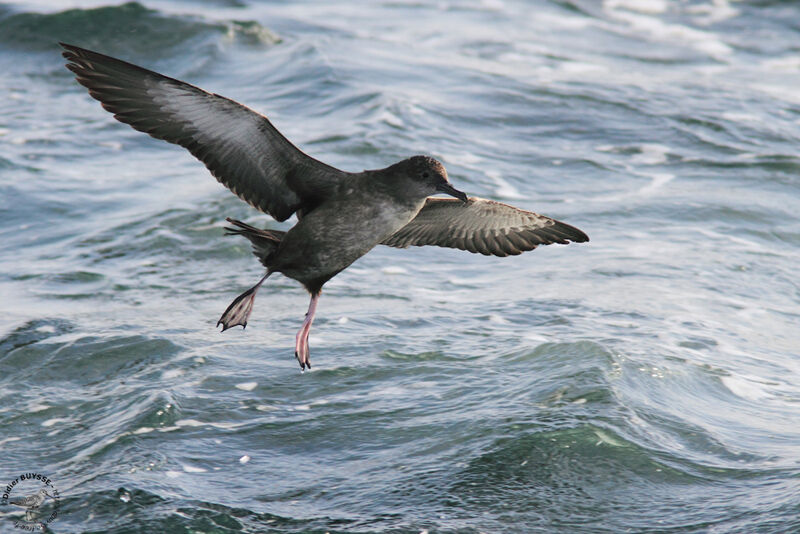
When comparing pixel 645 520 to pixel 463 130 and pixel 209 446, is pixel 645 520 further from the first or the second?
pixel 463 130

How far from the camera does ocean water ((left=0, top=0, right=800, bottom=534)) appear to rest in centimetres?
562

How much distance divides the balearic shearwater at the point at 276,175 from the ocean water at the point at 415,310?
1.21 meters

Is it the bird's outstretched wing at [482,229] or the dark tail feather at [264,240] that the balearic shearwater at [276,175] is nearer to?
the dark tail feather at [264,240]

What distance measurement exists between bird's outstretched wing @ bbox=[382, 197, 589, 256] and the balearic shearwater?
251mm

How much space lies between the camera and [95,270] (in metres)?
9.18

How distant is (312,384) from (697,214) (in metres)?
5.24

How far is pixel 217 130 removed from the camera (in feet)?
18.8

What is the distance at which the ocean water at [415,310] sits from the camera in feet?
18.4

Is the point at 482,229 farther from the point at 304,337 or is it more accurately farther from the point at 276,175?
the point at 276,175

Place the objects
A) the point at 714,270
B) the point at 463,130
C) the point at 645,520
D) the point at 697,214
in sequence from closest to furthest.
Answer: the point at 645,520 < the point at 714,270 < the point at 697,214 < the point at 463,130

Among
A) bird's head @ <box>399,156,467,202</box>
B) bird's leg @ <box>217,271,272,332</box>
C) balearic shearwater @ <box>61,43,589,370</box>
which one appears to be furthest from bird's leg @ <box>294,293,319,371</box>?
bird's head @ <box>399,156,467,202</box>

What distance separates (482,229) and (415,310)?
1.74 metres

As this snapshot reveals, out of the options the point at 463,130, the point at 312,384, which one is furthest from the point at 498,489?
the point at 463,130

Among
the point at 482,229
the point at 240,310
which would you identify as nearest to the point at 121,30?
the point at 240,310
